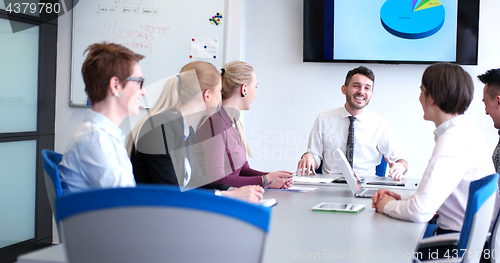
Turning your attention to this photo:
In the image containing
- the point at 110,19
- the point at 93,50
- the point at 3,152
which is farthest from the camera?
the point at 110,19

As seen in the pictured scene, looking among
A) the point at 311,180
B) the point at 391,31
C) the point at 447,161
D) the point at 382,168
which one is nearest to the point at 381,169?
the point at 382,168

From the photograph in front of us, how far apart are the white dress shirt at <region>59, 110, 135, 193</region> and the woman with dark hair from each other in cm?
103

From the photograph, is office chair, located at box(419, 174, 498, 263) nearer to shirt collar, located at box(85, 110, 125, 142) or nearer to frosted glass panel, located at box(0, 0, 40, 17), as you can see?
shirt collar, located at box(85, 110, 125, 142)

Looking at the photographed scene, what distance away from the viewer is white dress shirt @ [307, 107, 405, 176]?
10.6 feet

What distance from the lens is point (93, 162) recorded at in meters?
1.21

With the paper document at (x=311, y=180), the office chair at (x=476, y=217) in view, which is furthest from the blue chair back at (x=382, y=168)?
the office chair at (x=476, y=217)

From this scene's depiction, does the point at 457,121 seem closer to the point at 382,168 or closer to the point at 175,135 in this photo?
the point at 175,135

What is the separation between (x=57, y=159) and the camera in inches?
59.7

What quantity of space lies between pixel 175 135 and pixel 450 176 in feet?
3.51

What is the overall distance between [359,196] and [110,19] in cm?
277

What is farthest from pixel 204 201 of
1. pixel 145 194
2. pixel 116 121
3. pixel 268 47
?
pixel 268 47

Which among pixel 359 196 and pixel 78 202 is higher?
pixel 78 202

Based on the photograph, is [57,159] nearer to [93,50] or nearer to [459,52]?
[93,50]

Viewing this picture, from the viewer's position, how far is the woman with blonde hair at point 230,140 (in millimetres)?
2203
